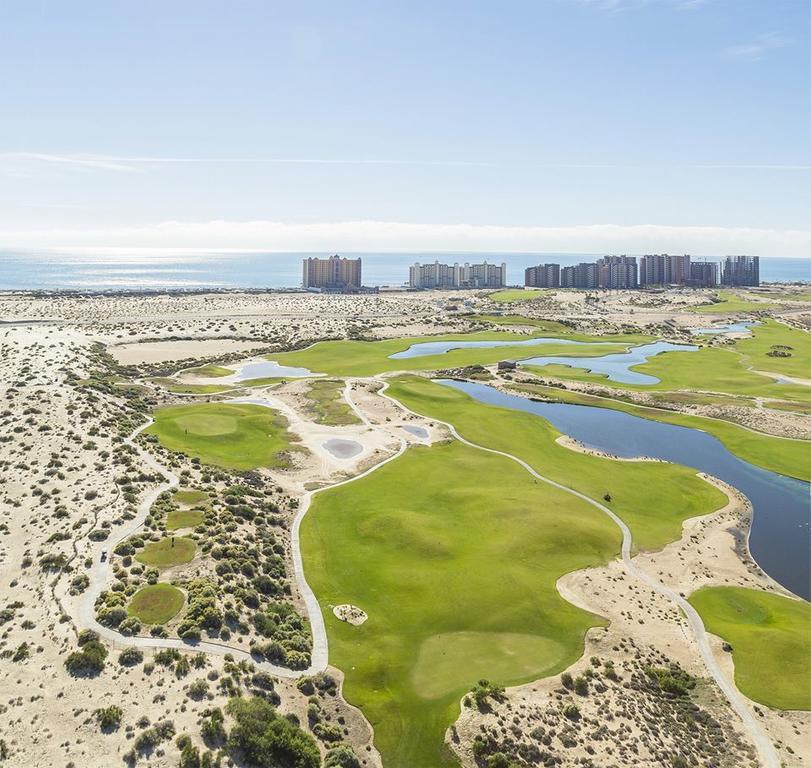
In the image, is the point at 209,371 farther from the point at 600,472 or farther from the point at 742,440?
the point at 742,440

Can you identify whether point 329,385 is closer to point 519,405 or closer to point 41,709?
point 519,405

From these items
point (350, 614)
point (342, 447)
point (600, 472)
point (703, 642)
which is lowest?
point (703, 642)

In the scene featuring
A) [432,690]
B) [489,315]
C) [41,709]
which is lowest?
[432,690]

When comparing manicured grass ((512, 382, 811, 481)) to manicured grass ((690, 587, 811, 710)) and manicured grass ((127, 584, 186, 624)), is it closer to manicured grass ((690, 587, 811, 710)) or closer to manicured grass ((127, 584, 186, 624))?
manicured grass ((690, 587, 811, 710))

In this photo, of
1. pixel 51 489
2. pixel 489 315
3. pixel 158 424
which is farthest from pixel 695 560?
pixel 489 315

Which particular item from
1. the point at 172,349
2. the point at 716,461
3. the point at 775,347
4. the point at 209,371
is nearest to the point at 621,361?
the point at 775,347

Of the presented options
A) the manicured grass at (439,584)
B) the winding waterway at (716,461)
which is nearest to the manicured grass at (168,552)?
the manicured grass at (439,584)

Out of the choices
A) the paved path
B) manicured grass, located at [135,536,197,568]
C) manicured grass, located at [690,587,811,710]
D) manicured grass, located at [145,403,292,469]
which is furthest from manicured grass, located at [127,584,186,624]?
manicured grass, located at [690,587,811,710]
